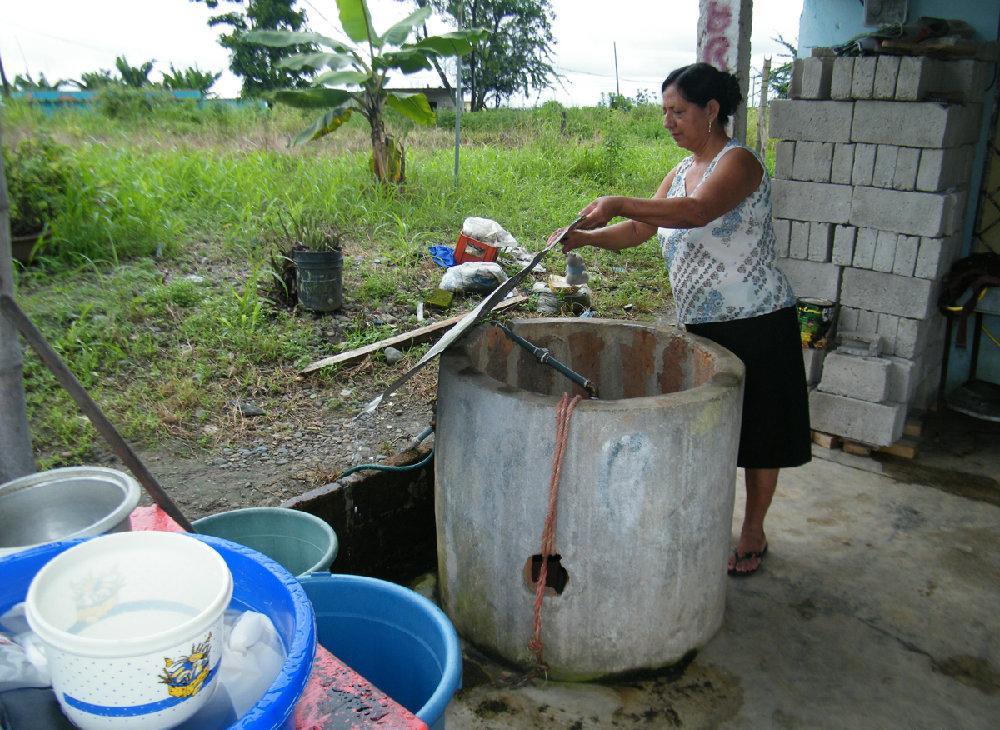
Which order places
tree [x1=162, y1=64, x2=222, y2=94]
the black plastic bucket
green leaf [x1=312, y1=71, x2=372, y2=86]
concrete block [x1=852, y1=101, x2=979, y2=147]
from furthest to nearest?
tree [x1=162, y1=64, x2=222, y2=94] < green leaf [x1=312, y1=71, x2=372, y2=86] < the black plastic bucket < concrete block [x1=852, y1=101, x2=979, y2=147]

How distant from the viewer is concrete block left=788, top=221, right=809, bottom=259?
4094 millimetres

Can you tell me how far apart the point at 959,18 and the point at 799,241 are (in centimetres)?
132

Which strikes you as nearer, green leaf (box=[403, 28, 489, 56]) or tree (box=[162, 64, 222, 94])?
green leaf (box=[403, 28, 489, 56])

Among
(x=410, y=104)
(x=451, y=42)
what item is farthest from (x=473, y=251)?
(x=451, y=42)

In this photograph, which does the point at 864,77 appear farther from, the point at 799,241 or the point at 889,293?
the point at 889,293

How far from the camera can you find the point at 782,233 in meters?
4.18

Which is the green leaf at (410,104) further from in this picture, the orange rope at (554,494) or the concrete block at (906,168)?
the orange rope at (554,494)

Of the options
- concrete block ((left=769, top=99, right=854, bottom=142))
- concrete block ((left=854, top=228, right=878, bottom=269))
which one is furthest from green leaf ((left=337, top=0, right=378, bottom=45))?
concrete block ((left=854, top=228, right=878, bottom=269))

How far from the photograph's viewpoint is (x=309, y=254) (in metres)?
4.93

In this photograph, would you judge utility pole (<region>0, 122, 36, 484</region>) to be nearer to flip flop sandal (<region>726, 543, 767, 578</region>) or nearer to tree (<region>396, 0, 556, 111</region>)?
flip flop sandal (<region>726, 543, 767, 578</region>)

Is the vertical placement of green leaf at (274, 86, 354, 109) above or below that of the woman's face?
above

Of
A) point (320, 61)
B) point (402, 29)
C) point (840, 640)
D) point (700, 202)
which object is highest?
point (402, 29)

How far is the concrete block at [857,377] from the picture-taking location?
3883 millimetres

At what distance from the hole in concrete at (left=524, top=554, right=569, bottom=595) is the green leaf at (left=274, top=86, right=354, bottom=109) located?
5.69 metres
